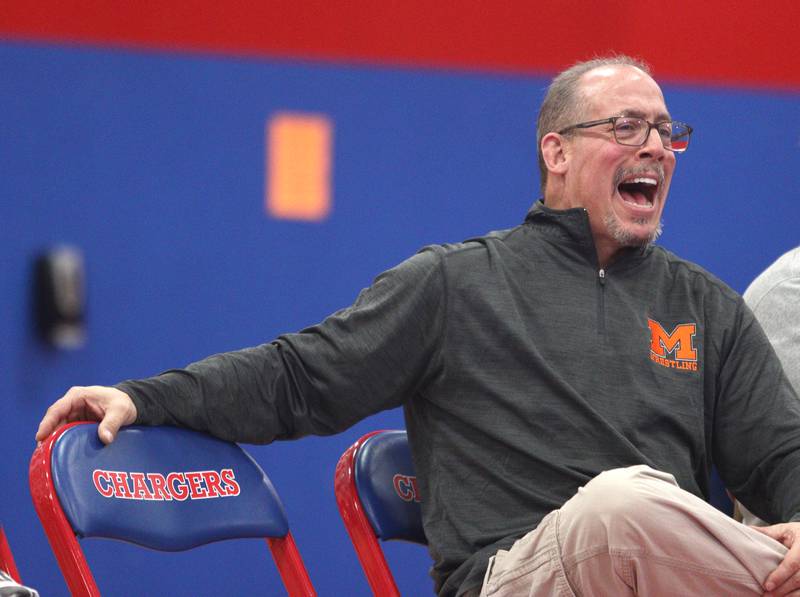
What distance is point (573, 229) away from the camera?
7.47 feet

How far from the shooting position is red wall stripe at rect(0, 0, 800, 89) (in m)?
3.16

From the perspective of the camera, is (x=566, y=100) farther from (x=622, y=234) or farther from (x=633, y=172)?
(x=622, y=234)

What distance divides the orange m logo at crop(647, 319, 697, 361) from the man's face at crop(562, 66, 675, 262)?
0.62 ft

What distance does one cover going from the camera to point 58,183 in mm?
3113

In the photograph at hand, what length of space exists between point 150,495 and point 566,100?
1204 mm

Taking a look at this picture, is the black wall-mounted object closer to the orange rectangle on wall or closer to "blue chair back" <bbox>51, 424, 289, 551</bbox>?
the orange rectangle on wall

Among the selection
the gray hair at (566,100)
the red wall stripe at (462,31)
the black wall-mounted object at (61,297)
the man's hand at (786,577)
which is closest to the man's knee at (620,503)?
the man's hand at (786,577)

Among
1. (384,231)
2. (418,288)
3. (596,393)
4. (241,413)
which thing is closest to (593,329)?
(596,393)

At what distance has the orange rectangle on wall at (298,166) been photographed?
3.33m

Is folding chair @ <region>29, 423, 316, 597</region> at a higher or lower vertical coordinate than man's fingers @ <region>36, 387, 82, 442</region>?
lower

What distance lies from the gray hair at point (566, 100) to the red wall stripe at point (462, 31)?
1.05 m

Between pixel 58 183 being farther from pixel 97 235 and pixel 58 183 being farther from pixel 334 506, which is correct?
pixel 334 506

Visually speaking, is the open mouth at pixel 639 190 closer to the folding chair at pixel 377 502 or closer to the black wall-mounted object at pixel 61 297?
the folding chair at pixel 377 502

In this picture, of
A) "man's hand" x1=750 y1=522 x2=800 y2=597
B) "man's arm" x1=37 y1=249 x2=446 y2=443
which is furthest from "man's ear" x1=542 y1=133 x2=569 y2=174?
"man's hand" x1=750 y1=522 x2=800 y2=597
